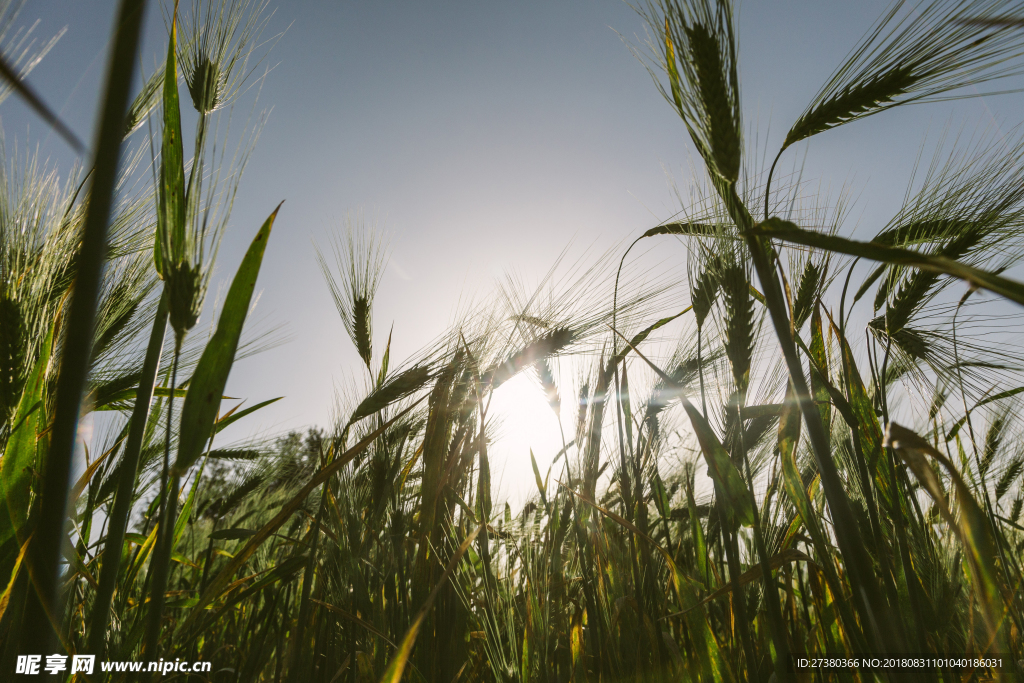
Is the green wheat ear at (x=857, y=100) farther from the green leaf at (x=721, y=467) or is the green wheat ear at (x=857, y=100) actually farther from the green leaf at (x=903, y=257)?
the green leaf at (x=721, y=467)

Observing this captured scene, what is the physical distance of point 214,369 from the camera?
583mm

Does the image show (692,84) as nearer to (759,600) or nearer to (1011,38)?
(1011,38)

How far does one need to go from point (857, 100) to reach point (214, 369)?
103 centimetres

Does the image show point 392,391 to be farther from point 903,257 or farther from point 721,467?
point 903,257

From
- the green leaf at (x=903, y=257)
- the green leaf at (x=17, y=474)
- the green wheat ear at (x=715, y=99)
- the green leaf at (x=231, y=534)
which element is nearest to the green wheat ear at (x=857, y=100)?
the green wheat ear at (x=715, y=99)

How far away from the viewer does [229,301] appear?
60cm

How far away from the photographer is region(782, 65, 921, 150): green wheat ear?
780 mm

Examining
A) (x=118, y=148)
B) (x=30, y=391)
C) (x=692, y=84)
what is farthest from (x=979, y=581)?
(x=30, y=391)

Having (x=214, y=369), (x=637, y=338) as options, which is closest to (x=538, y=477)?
(x=637, y=338)

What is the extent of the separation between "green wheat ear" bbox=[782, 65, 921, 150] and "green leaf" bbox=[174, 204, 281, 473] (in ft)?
2.71

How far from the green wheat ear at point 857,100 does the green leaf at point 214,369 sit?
2.71 ft

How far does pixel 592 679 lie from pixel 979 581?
0.82 metres

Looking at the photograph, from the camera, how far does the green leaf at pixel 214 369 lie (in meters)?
0.57

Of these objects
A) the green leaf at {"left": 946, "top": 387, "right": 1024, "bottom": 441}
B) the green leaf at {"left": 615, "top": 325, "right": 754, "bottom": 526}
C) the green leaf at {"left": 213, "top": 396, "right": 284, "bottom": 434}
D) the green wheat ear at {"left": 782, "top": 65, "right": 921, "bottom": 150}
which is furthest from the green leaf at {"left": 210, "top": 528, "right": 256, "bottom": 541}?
the green leaf at {"left": 946, "top": 387, "right": 1024, "bottom": 441}
